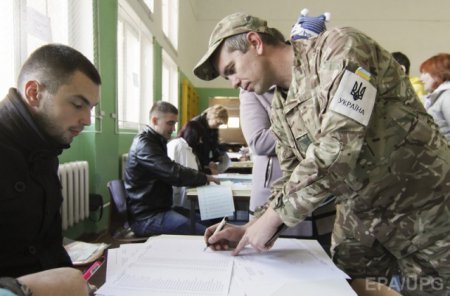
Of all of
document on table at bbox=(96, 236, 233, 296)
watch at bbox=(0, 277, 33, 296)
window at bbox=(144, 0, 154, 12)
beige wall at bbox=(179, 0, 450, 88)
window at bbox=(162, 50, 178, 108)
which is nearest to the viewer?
watch at bbox=(0, 277, 33, 296)

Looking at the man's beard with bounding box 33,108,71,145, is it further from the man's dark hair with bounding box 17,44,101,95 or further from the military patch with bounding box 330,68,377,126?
the military patch with bounding box 330,68,377,126

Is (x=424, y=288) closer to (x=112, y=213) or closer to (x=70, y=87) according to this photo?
(x=70, y=87)

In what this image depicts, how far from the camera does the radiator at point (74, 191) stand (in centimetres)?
223

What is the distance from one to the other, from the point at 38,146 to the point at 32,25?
4.64ft

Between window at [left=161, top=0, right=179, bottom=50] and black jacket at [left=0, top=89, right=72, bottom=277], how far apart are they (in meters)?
5.08

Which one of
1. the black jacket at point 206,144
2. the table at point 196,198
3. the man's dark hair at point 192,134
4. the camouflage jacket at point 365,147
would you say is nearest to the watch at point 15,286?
the camouflage jacket at point 365,147

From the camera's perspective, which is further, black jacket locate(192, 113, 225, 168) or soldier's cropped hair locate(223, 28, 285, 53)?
black jacket locate(192, 113, 225, 168)

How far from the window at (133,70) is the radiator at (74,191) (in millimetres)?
1083

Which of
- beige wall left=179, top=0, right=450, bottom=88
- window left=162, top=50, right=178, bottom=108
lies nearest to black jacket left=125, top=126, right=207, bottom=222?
window left=162, top=50, right=178, bottom=108

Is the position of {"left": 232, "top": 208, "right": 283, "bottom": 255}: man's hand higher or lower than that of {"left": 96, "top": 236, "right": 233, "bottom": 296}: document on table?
higher

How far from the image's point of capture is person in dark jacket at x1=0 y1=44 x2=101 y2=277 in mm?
869

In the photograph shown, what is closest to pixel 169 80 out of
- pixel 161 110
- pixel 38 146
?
pixel 161 110

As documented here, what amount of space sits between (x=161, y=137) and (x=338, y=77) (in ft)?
5.77

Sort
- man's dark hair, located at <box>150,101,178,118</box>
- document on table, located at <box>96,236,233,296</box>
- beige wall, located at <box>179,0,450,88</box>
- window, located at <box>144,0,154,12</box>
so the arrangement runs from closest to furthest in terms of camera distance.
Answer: document on table, located at <box>96,236,233,296</box>, man's dark hair, located at <box>150,101,178,118</box>, window, located at <box>144,0,154,12</box>, beige wall, located at <box>179,0,450,88</box>
